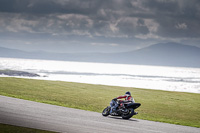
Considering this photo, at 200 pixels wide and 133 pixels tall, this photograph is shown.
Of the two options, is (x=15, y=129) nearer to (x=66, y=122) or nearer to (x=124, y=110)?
(x=66, y=122)

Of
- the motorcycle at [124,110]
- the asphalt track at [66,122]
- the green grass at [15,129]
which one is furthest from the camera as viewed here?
the motorcycle at [124,110]

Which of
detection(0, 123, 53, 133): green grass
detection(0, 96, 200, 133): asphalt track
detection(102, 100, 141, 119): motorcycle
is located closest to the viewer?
detection(0, 123, 53, 133): green grass

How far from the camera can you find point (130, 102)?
17.9m

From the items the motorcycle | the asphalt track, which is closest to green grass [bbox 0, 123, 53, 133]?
the asphalt track

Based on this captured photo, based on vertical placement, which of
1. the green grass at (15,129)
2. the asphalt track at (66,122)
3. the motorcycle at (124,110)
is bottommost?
the green grass at (15,129)

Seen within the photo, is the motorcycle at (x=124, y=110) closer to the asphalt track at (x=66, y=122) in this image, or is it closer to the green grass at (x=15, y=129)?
the asphalt track at (x=66, y=122)

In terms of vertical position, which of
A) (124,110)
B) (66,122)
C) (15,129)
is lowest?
(15,129)

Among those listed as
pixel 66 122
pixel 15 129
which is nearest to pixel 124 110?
pixel 66 122

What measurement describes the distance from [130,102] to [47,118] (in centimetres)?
518

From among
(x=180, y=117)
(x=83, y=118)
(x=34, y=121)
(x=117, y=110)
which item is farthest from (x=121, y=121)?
(x=180, y=117)

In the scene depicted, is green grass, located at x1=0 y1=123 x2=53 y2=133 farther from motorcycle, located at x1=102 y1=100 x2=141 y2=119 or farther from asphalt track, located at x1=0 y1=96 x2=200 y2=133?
motorcycle, located at x1=102 y1=100 x2=141 y2=119

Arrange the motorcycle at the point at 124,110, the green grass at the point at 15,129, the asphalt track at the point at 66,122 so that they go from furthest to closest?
1. the motorcycle at the point at 124,110
2. the asphalt track at the point at 66,122
3. the green grass at the point at 15,129

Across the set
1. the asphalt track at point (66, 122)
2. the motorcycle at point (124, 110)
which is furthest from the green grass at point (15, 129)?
the motorcycle at point (124, 110)

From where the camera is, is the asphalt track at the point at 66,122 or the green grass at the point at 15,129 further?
the asphalt track at the point at 66,122
